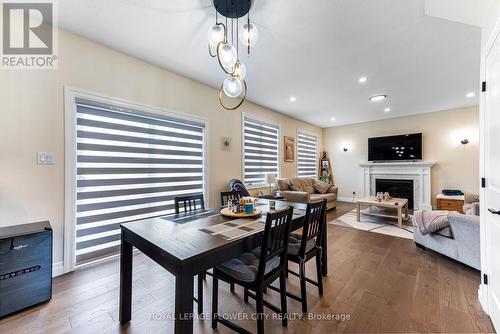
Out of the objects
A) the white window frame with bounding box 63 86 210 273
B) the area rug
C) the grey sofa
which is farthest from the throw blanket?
the white window frame with bounding box 63 86 210 273

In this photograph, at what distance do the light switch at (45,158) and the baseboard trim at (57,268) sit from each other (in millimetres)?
1099

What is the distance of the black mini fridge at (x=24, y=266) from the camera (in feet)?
5.54

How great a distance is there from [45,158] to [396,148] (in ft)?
25.1

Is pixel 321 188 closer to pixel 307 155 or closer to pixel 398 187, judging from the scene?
pixel 307 155

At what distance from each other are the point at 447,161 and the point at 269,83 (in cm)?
538

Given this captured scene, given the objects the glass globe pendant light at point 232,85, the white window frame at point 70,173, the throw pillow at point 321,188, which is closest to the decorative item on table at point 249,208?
the glass globe pendant light at point 232,85

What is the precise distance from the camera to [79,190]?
252cm

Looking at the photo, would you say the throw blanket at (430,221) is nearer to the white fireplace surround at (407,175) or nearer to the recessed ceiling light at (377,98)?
the recessed ceiling light at (377,98)

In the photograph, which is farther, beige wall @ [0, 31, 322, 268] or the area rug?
the area rug

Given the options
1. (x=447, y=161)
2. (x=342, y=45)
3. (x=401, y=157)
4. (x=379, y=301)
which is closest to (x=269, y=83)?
(x=342, y=45)

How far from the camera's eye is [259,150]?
5133 millimetres

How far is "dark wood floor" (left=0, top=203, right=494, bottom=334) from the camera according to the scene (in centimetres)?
161

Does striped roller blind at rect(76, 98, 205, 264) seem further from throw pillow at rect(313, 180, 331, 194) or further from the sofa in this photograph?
throw pillow at rect(313, 180, 331, 194)

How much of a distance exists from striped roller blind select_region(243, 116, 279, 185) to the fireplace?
3.46 metres
